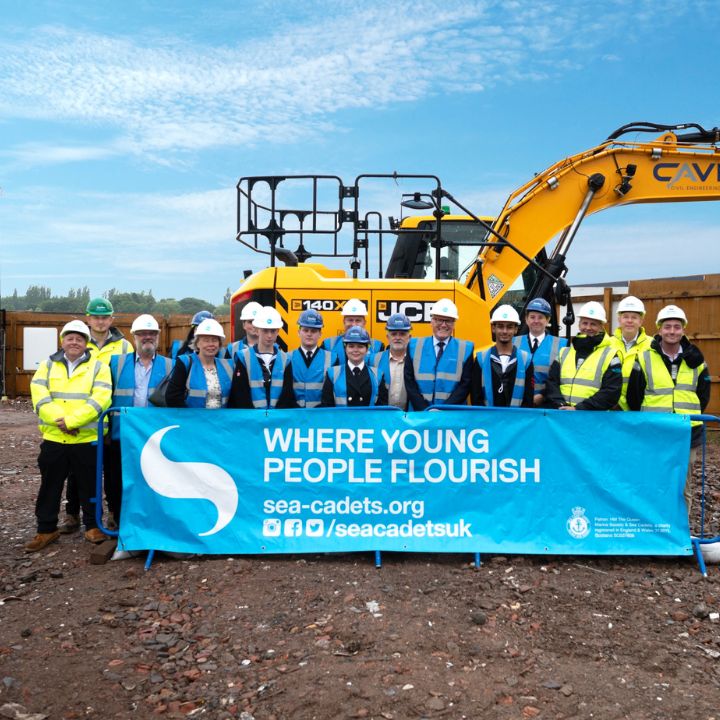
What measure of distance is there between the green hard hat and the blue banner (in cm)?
132

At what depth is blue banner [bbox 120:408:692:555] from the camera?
19.3 feet

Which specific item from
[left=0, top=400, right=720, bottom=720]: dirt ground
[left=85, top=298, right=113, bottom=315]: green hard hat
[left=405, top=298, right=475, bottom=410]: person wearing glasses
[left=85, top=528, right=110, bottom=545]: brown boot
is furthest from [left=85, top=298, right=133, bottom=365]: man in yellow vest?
[left=405, top=298, right=475, bottom=410]: person wearing glasses

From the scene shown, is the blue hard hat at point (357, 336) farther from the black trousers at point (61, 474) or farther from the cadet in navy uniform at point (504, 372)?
the black trousers at point (61, 474)

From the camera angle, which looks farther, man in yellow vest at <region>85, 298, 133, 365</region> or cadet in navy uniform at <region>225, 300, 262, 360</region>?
cadet in navy uniform at <region>225, 300, 262, 360</region>

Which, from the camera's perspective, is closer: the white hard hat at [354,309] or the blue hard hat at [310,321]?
the blue hard hat at [310,321]

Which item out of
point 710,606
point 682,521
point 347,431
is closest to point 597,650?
point 710,606

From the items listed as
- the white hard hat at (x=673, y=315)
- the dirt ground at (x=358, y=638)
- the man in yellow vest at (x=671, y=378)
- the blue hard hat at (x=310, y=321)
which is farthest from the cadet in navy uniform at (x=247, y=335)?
the white hard hat at (x=673, y=315)

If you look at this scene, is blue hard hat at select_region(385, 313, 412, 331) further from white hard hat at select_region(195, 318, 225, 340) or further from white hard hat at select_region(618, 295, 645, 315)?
white hard hat at select_region(618, 295, 645, 315)

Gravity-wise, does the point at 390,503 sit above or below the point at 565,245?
below

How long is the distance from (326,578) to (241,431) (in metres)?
1.37

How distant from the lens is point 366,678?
405 cm

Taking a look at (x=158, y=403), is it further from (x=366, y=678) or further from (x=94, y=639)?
(x=366, y=678)

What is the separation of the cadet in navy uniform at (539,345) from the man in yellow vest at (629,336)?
1.74 feet

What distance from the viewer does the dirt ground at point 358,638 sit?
12.9ft
